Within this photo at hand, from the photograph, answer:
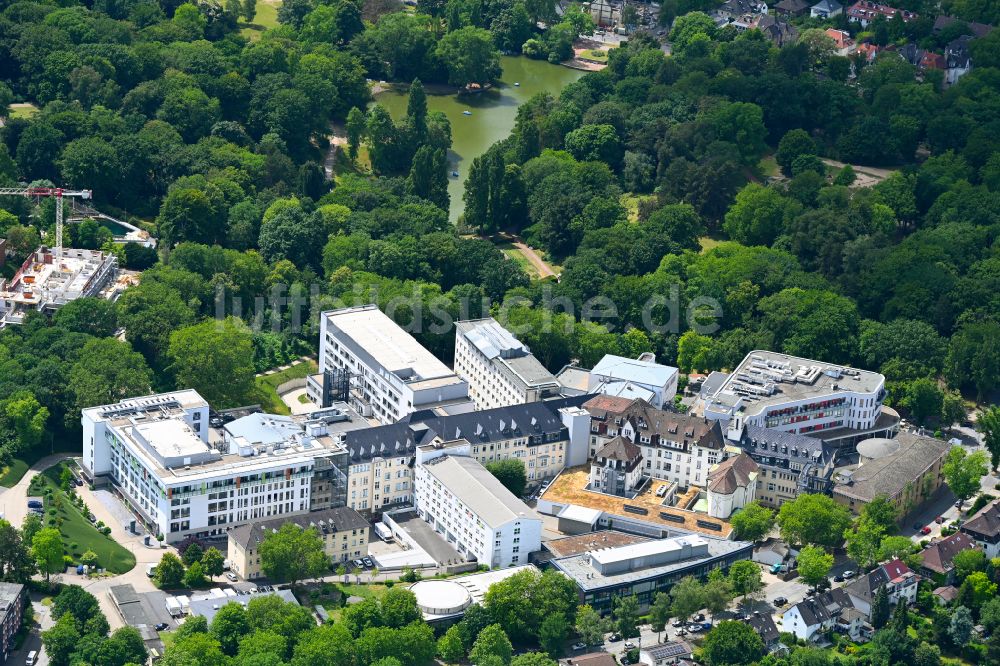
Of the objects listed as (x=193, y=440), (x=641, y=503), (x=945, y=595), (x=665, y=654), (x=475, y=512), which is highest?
(x=193, y=440)

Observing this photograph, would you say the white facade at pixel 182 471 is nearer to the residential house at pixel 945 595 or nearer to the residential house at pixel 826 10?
the residential house at pixel 945 595

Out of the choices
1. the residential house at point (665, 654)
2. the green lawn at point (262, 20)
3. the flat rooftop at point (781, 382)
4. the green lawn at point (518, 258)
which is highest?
the green lawn at point (262, 20)

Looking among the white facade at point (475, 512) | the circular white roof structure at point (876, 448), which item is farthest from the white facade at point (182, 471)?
the circular white roof structure at point (876, 448)

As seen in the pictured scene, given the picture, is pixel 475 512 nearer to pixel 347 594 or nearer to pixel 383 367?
pixel 347 594

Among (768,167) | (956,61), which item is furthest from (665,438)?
(956,61)

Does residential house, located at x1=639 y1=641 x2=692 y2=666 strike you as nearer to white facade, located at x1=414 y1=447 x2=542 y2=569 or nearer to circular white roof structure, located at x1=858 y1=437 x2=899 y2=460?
white facade, located at x1=414 y1=447 x2=542 y2=569
